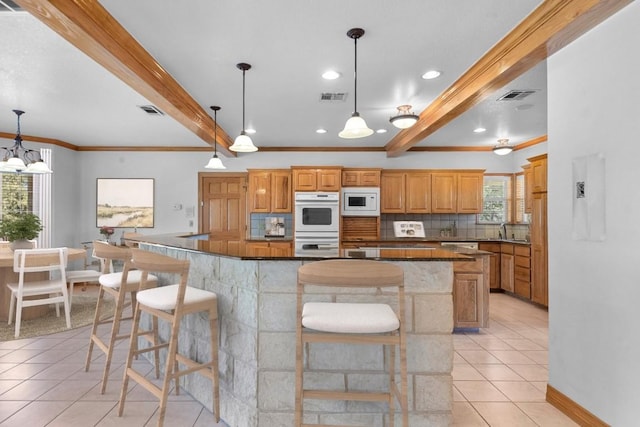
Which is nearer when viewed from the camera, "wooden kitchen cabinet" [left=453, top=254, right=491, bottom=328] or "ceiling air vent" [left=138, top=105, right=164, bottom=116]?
"wooden kitchen cabinet" [left=453, top=254, right=491, bottom=328]

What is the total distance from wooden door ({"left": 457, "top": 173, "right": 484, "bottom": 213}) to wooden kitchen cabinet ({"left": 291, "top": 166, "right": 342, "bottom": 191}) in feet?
6.93

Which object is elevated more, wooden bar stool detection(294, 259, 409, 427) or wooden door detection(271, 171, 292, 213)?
wooden door detection(271, 171, 292, 213)

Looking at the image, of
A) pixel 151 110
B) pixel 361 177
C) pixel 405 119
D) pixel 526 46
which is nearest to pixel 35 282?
pixel 151 110

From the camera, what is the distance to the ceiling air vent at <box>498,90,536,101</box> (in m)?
3.48

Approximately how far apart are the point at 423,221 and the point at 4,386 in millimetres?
5647

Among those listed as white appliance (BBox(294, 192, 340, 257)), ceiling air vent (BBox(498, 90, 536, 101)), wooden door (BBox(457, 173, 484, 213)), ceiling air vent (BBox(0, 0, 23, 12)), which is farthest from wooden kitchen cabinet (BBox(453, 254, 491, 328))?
ceiling air vent (BBox(0, 0, 23, 12))

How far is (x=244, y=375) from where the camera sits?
1.89 m

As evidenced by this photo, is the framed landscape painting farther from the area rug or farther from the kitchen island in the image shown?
the kitchen island

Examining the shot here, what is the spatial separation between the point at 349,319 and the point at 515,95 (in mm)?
3275

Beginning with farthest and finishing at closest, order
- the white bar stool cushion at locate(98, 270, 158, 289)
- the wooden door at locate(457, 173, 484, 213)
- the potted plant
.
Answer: the wooden door at locate(457, 173, 484, 213), the potted plant, the white bar stool cushion at locate(98, 270, 158, 289)

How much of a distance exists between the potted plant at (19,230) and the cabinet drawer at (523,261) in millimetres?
6269

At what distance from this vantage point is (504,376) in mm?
2660

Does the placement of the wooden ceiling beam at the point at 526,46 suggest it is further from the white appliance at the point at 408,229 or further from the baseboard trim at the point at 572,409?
the white appliance at the point at 408,229

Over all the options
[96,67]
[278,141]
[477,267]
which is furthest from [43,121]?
[477,267]
